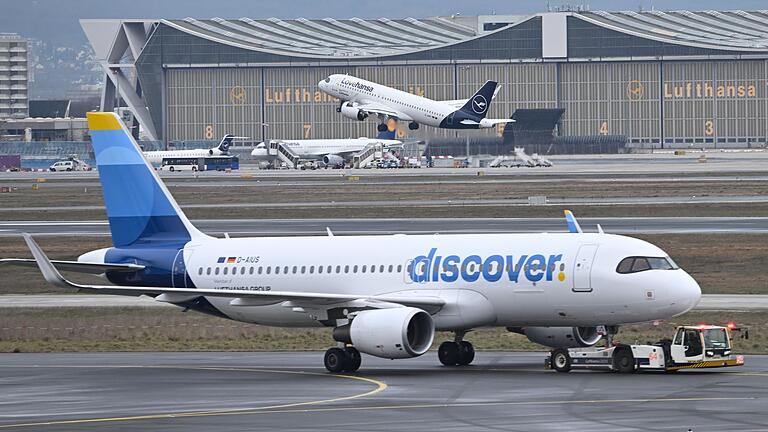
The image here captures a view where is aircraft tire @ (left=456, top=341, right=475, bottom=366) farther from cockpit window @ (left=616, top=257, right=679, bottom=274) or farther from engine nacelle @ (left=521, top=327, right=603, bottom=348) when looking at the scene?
cockpit window @ (left=616, top=257, right=679, bottom=274)

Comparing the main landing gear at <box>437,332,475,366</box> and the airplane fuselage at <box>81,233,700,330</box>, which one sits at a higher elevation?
the airplane fuselage at <box>81,233,700,330</box>

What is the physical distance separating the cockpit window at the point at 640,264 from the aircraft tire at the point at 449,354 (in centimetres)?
571

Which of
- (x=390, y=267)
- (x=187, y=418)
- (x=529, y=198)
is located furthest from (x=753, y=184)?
(x=187, y=418)

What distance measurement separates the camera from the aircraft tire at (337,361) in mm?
41188

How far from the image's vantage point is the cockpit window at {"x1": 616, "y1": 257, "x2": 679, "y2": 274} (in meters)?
39.6

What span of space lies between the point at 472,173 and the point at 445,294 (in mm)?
126095

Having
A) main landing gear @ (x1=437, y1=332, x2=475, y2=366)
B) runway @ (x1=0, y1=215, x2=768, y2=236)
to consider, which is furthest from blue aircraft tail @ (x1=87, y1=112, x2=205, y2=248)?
runway @ (x1=0, y1=215, x2=768, y2=236)

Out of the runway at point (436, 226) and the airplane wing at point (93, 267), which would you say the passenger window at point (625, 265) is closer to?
the airplane wing at point (93, 267)

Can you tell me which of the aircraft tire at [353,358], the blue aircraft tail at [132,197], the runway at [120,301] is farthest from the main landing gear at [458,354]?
the runway at [120,301]

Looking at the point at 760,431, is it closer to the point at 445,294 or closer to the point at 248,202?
the point at 445,294

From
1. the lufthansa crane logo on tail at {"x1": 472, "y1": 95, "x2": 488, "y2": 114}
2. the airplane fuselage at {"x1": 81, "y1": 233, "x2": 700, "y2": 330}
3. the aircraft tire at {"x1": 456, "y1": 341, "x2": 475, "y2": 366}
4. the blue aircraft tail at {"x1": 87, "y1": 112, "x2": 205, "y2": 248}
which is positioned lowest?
the aircraft tire at {"x1": 456, "y1": 341, "x2": 475, "y2": 366}

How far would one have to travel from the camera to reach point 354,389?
37156 millimetres

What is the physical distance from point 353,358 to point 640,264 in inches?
319

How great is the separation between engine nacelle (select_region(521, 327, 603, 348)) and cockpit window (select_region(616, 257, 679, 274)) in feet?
10.0
